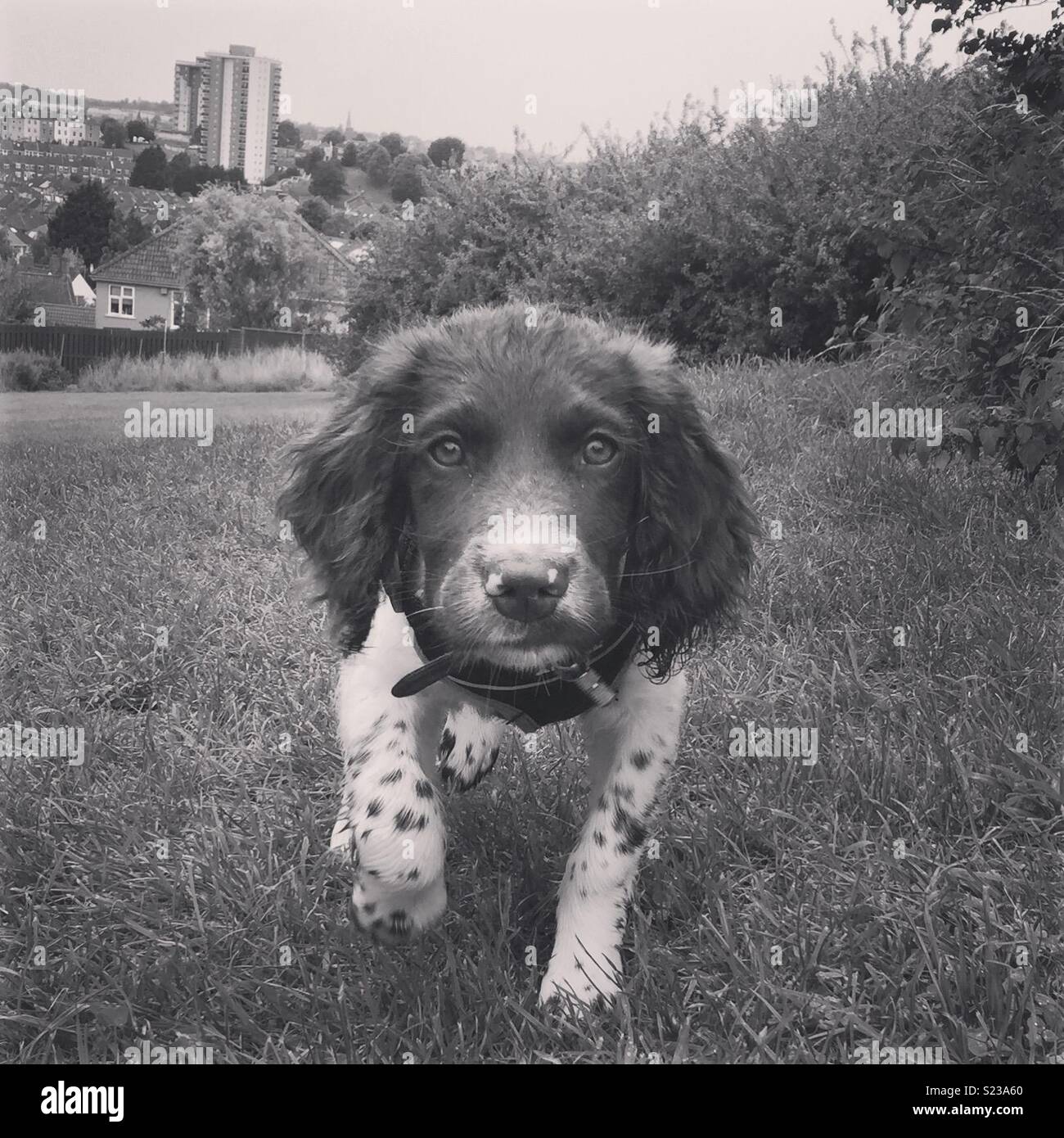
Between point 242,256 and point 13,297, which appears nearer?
point 13,297

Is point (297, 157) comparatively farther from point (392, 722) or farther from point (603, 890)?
point (603, 890)

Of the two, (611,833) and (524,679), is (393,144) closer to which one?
(524,679)

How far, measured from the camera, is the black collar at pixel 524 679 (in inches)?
94.1

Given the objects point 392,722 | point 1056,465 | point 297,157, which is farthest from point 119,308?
point 1056,465

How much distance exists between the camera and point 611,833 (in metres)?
2.49

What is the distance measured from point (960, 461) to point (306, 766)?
340cm

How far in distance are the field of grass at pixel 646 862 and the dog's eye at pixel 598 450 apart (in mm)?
954

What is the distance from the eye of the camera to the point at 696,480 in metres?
2.67

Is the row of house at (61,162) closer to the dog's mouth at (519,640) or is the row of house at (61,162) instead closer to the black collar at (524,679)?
the black collar at (524,679)

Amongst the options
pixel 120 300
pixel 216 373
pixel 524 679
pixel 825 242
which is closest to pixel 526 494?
pixel 524 679

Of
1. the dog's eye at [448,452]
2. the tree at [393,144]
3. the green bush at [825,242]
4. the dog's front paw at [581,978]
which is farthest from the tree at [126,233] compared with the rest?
the dog's front paw at [581,978]

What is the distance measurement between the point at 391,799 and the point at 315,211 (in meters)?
2.52

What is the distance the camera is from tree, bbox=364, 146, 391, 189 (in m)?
3.72
